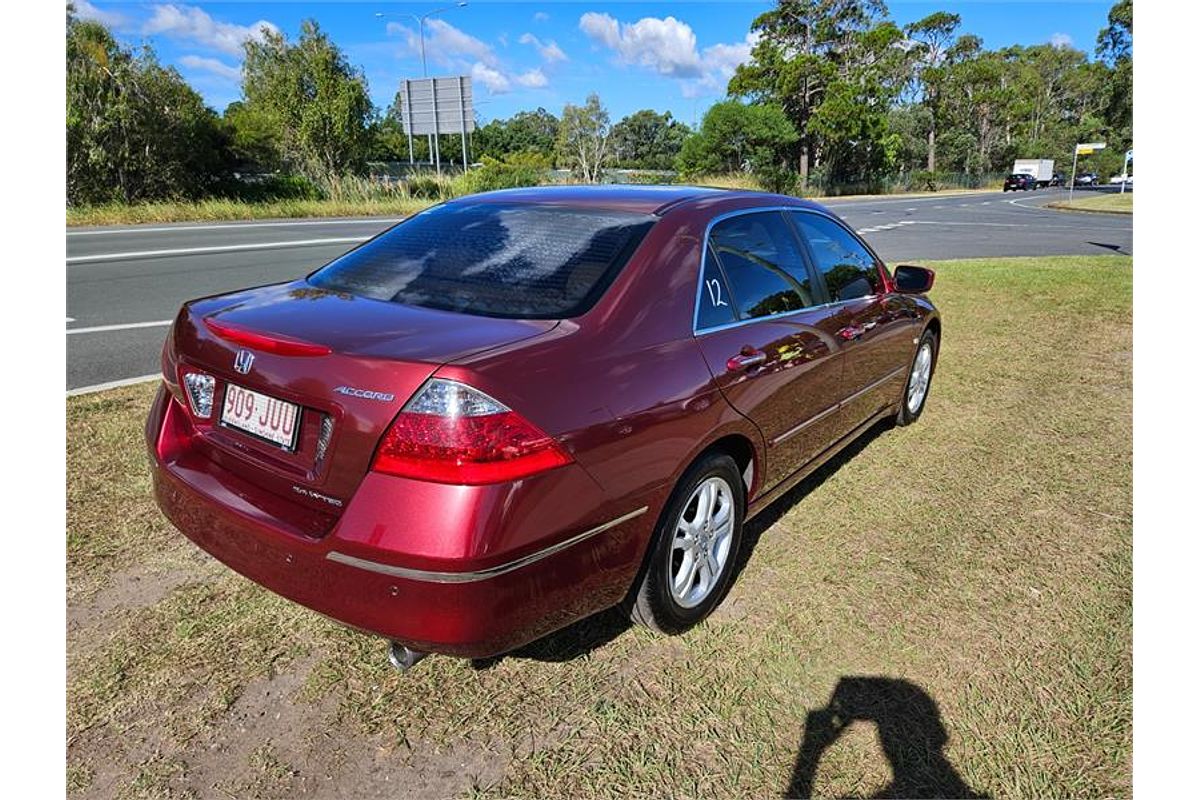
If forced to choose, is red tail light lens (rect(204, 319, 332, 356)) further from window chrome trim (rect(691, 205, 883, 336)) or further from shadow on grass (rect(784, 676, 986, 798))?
shadow on grass (rect(784, 676, 986, 798))

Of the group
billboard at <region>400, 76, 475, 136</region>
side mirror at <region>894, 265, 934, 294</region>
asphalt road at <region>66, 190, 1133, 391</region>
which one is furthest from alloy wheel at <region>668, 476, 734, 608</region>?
billboard at <region>400, 76, 475, 136</region>

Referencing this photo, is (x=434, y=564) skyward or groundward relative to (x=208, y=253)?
groundward

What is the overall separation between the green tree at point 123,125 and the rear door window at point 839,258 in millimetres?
24433

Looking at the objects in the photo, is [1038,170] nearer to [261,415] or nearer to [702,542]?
[702,542]

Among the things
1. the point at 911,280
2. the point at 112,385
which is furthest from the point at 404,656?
the point at 112,385

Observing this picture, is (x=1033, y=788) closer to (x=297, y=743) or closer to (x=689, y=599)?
(x=689, y=599)

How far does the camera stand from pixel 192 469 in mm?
2521

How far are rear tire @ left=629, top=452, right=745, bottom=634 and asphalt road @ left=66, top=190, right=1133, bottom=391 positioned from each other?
4774 millimetres

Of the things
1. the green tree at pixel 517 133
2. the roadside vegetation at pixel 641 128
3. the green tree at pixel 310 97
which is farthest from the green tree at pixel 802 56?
the green tree at pixel 517 133

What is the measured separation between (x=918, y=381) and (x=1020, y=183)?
74.0m

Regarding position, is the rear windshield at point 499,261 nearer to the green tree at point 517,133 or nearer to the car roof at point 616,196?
the car roof at point 616,196

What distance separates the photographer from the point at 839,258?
13.2 feet

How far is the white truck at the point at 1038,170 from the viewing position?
69981 millimetres
